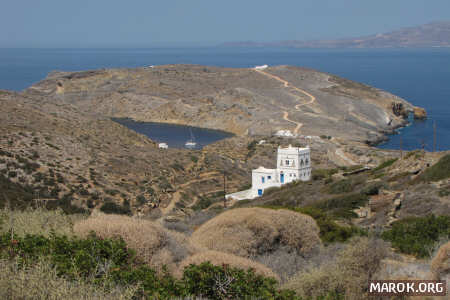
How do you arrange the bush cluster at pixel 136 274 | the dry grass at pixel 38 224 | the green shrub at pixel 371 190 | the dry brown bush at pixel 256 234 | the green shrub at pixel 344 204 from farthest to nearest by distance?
the green shrub at pixel 371 190, the green shrub at pixel 344 204, the dry brown bush at pixel 256 234, the dry grass at pixel 38 224, the bush cluster at pixel 136 274

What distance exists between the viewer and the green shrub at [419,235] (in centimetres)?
1157

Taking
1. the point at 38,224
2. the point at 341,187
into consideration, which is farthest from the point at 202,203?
the point at 38,224

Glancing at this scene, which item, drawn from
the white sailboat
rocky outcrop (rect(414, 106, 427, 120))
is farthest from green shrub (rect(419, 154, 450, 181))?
rocky outcrop (rect(414, 106, 427, 120))

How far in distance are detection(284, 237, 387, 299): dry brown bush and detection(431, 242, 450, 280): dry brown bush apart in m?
0.82

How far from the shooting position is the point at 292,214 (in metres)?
11.6

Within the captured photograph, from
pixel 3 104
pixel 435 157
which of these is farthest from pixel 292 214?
pixel 3 104

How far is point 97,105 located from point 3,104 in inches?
2835

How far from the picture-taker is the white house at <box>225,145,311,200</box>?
34.0 m

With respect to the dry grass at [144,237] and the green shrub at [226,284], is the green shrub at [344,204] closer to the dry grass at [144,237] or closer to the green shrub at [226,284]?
the dry grass at [144,237]

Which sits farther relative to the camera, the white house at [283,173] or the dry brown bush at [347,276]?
the white house at [283,173]

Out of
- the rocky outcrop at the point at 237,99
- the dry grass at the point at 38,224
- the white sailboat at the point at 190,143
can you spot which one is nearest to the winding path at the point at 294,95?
the rocky outcrop at the point at 237,99

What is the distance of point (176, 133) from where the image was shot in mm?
89688

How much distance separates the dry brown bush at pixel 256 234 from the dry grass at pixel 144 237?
114 cm

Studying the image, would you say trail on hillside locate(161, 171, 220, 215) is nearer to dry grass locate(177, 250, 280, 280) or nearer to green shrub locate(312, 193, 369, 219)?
green shrub locate(312, 193, 369, 219)
